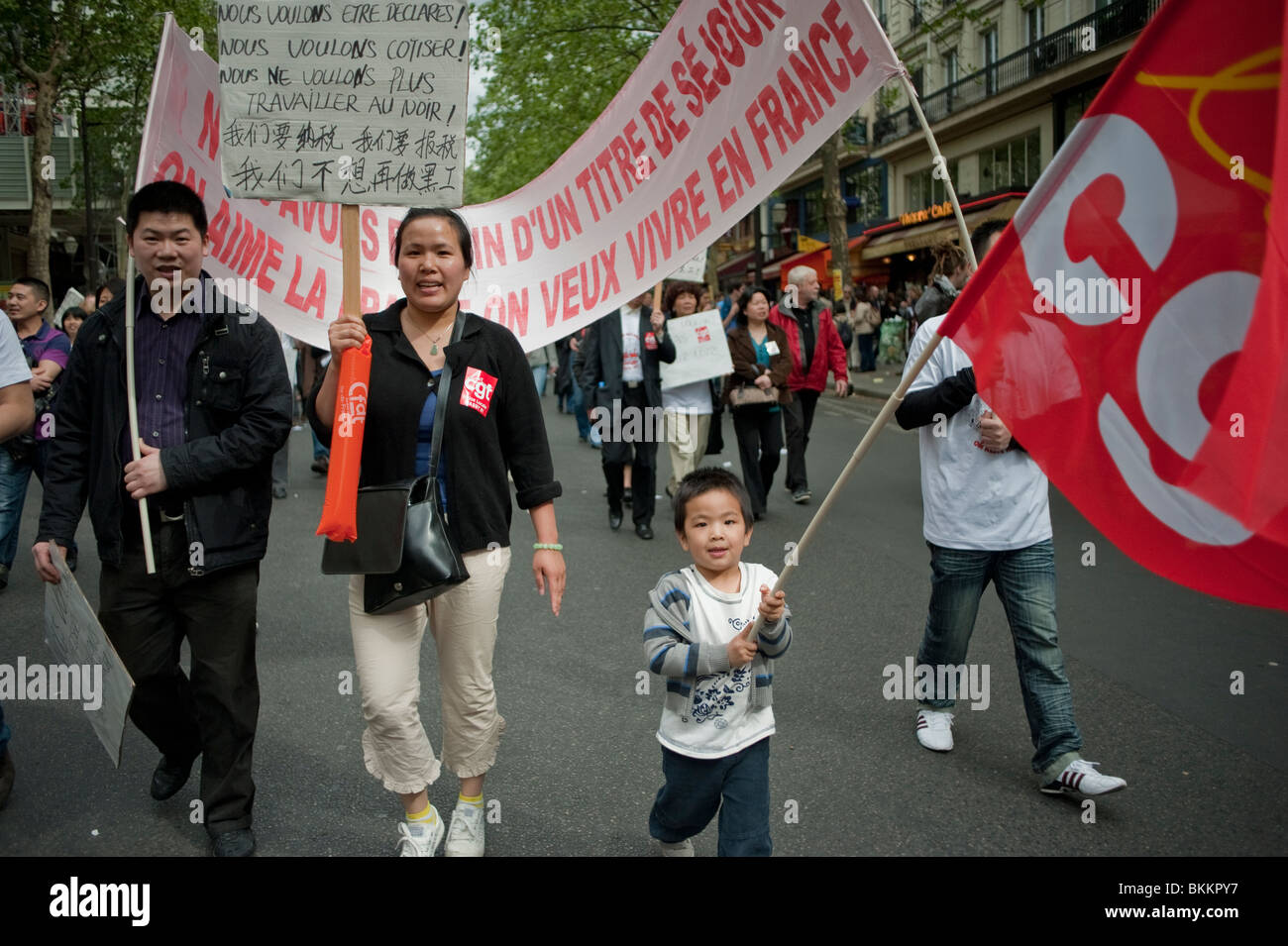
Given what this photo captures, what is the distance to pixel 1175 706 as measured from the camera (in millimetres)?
4762

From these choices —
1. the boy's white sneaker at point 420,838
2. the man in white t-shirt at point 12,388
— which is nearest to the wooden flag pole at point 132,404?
the man in white t-shirt at point 12,388

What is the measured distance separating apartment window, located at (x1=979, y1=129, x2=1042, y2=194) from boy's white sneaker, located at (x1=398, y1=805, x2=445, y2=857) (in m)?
28.9

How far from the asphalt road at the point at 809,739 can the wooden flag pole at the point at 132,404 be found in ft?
3.07

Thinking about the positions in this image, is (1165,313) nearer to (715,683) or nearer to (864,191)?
(715,683)

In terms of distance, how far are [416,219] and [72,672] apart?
1658 mm

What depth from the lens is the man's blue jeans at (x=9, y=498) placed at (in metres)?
6.93

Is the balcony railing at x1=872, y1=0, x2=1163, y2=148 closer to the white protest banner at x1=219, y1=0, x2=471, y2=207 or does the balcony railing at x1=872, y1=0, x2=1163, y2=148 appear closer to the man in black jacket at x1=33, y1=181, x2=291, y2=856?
the white protest banner at x1=219, y1=0, x2=471, y2=207

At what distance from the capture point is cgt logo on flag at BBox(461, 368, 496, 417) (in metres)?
3.27

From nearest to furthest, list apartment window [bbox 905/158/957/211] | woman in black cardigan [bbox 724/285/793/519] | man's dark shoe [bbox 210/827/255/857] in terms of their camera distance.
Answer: man's dark shoe [bbox 210/827/255/857] → woman in black cardigan [bbox 724/285/793/519] → apartment window [bbox 905/158/957/211]

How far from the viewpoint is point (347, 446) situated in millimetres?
3082

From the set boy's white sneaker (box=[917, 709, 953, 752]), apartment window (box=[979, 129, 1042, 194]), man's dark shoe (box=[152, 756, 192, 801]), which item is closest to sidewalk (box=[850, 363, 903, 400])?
apartment window (box=[979, 129, 1042, 194])

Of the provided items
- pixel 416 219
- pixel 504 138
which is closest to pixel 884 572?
pixel 416 219

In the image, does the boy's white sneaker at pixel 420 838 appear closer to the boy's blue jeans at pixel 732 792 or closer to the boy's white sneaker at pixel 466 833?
the boy's white sneaker at pixel 466 833
